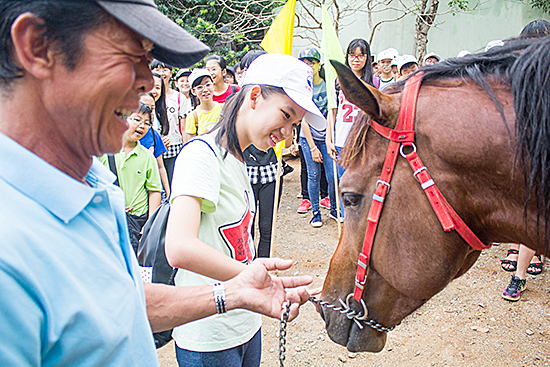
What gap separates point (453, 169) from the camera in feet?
4.37

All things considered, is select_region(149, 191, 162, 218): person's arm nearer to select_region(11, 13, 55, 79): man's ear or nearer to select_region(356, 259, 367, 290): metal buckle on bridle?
select_region(356, 259, 367, 290): metal buckle on bridle

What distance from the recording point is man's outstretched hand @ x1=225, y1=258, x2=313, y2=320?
1325mm

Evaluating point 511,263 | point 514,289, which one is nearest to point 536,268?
point 511,263

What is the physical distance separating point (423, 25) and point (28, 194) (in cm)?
1149

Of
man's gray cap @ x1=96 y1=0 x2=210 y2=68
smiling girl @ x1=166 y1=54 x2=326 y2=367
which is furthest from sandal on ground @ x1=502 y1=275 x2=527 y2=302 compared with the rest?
man's gray cap @ x1=96 y1=0 x2=210 y2=68

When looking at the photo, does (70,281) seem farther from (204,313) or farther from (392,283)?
(392,283)

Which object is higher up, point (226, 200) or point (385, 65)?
point (226, 200)

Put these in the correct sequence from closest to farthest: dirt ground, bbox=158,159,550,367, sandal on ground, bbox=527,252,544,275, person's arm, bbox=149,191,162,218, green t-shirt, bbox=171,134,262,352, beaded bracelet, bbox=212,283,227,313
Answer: beaded bracelet, bbox=212,283,227,313, green t-shirt, bbox=171,134,262,352, dirt ground, bbox=158,159,550,367, person's arm, bbox=149,191,162,218, sandal on ground, bbox=527,252,544,275

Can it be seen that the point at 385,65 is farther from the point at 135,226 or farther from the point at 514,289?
the point at 135,226

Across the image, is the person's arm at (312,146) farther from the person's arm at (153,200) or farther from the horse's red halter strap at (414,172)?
the horse's red halter strap at (414,172)

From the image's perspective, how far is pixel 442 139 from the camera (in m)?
1.33

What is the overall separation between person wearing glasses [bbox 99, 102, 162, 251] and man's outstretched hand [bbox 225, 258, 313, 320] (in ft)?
6.72

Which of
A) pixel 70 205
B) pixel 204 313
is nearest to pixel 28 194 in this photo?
pixel 70 205

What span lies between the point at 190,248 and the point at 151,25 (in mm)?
848
